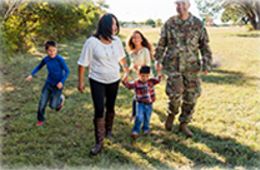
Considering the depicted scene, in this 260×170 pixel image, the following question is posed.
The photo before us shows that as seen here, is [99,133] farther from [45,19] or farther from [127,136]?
[45,19]

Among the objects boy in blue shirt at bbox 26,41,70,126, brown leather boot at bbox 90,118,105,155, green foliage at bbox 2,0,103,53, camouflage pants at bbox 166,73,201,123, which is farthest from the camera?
green foliage at bbox 2,0,103,53

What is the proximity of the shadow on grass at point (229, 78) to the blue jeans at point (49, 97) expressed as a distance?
512cm

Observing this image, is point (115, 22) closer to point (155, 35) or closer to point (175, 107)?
point (175, 107)

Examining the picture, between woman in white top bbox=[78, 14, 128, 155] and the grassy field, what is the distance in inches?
17.6

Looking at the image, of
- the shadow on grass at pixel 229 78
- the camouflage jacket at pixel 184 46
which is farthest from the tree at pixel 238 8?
the camouflage jacket at pixel 184 46

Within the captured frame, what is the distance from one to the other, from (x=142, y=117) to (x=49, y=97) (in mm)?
1491

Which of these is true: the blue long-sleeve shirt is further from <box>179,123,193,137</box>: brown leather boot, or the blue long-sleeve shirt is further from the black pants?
<box>179,123,193,137</box>: brown leather boot

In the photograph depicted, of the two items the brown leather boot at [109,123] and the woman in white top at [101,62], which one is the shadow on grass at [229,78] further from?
the woman in white top at [101,62]

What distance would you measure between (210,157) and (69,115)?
2.60 m

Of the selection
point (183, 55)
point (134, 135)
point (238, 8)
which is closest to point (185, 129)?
point (134, 135)

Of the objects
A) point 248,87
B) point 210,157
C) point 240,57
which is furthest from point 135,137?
point 240,57

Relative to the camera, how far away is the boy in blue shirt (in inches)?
203

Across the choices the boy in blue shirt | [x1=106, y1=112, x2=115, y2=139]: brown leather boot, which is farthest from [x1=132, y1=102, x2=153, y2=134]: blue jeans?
the boy in blue shirt

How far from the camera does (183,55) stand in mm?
4707
